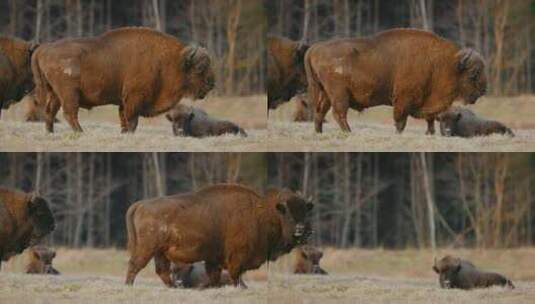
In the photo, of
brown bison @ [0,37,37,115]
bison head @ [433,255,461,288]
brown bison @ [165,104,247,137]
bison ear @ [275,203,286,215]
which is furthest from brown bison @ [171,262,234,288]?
brown bison @ [0,37,37,115]

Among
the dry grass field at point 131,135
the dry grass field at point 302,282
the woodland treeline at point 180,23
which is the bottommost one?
the dry grass field at point 302,282

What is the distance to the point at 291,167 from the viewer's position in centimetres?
1004

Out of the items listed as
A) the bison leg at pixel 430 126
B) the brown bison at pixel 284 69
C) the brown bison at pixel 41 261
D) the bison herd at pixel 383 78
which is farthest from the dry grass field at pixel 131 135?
the bison leg at pixel 430 126

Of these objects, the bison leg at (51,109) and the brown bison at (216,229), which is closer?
the brown bison at (216,229)

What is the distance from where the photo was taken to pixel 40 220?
1002 centimetres

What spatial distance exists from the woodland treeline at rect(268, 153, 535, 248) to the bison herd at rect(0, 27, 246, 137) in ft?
2.93

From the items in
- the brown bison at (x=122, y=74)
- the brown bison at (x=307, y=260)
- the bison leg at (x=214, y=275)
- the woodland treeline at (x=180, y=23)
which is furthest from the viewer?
the woodland treeline at (x=180, y=23)

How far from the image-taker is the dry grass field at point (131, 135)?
1006 cm

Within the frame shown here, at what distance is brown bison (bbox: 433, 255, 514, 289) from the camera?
32.2 ft

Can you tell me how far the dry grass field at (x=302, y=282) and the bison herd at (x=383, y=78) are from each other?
1.24 m

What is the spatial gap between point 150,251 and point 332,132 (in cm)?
211

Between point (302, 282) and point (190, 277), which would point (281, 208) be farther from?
point (190, 277)

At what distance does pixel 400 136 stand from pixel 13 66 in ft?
12.6

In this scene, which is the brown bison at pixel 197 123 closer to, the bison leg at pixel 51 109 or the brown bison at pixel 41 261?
the bison leg at pixel 51 109
